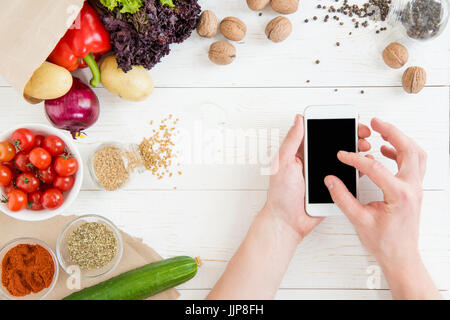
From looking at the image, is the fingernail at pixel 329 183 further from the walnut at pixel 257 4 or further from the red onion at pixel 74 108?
the red onion at pixel 74 108

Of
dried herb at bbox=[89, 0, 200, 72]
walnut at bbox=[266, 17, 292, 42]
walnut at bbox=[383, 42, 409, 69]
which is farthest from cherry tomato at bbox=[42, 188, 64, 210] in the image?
walnut at bbox=[383, 42, 409, 69]

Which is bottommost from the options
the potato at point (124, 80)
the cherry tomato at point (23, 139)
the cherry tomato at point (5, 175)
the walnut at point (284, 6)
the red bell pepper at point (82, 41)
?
the cherry tomato at point (5, 175)

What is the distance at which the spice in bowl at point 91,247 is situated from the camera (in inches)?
37.4

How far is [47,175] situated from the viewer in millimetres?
904

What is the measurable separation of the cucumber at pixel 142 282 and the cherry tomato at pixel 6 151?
372 millimetres

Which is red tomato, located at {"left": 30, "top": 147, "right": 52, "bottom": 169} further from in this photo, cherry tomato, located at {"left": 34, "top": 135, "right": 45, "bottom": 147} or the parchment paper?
the parchment paper

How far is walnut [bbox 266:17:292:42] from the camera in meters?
0.97

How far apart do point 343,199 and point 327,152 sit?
0.13 metres

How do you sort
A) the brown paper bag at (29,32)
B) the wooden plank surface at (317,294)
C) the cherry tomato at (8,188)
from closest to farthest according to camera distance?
the brown paper bag at (29,32)
the cherry tomato at (8,188)
the wooden plank surface at (317,294)

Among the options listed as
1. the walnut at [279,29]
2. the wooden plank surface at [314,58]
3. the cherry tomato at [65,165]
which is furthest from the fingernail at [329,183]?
the cherry tomato at [65,165]

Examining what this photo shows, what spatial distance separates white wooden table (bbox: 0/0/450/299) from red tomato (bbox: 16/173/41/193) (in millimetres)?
137
